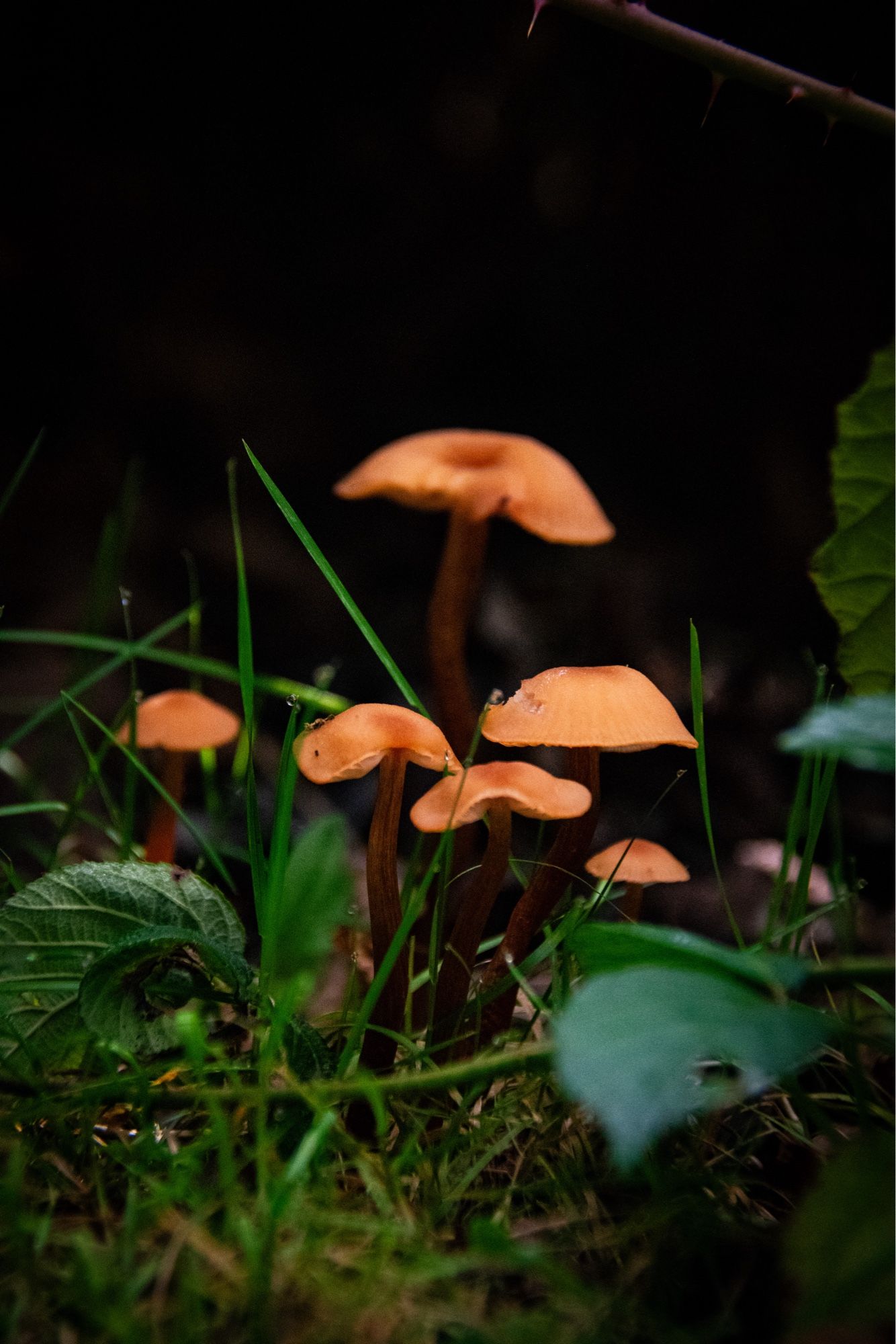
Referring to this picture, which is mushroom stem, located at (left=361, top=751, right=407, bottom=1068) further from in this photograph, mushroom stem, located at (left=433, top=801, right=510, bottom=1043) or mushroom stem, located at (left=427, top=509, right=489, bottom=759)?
mushroom stem, located at (left=427, top=509, right=489, bottom=759)

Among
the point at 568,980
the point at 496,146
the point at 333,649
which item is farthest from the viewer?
the point at 333,649

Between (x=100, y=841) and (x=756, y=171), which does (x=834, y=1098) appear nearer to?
(x=100, y=841)

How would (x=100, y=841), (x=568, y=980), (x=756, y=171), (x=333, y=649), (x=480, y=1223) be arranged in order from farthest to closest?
1. (x=333, y=649)
2. (x=100, y=841)
3. (x=756, y=171)
4. (x=568, y=980)
5. (x=480, y=1223)

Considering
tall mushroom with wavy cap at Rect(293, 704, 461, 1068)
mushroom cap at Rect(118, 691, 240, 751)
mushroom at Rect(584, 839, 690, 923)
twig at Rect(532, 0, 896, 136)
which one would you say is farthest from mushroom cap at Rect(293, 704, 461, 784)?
twig at Rect(532, 0, 896, 136)

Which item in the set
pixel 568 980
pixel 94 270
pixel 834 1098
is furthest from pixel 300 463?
pixel 834 1098

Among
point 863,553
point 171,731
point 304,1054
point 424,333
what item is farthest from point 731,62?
point 424,333

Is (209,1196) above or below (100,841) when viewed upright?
above

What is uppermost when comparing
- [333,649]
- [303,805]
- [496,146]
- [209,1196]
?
[496,146]

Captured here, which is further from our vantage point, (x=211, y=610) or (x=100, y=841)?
(x=211, y=610)
